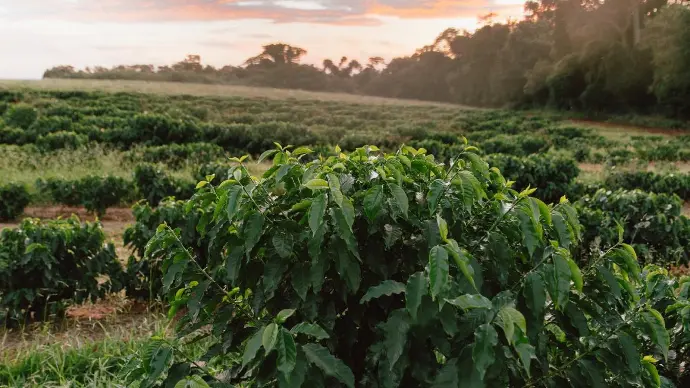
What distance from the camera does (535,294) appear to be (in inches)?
83.7

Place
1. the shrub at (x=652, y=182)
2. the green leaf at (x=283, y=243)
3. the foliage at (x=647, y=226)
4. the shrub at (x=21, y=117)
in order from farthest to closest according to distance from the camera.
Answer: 1. the shrub at (x=21, y=117)
2. the shrub at (x=652, y=182)
3. the foliage at (x=647, y=226)
4. the green leaf at (x=283, y=243)

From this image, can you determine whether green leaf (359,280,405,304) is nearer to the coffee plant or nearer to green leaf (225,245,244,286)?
the coffee plant

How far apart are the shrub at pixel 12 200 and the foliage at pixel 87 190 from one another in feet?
1.50

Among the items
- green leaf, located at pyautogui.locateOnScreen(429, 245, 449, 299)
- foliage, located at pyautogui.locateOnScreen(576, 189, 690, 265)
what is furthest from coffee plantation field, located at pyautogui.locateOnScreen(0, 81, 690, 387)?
foliage, located at pyautogui.locateOnScreen(576, 189, 690, 265)

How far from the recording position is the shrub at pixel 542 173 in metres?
13.0

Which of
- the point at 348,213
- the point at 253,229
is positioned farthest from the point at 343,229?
the point at 253,229

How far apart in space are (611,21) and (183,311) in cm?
4225

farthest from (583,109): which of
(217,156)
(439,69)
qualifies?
(217,156)

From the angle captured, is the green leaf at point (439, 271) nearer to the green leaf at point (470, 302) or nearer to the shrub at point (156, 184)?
the green leaf at point (470, 302)

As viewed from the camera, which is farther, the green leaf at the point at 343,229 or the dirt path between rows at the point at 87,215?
the dirt path between rows at the point at 87,215

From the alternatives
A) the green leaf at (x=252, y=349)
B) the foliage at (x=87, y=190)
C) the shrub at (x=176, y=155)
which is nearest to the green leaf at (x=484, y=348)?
the green leaf at (x=252, y=349)

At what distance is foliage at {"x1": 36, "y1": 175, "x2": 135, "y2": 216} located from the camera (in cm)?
1172

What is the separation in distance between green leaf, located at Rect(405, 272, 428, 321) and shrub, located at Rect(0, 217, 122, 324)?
4.66m

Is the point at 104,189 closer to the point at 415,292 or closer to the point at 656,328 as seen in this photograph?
the point at 415,292
